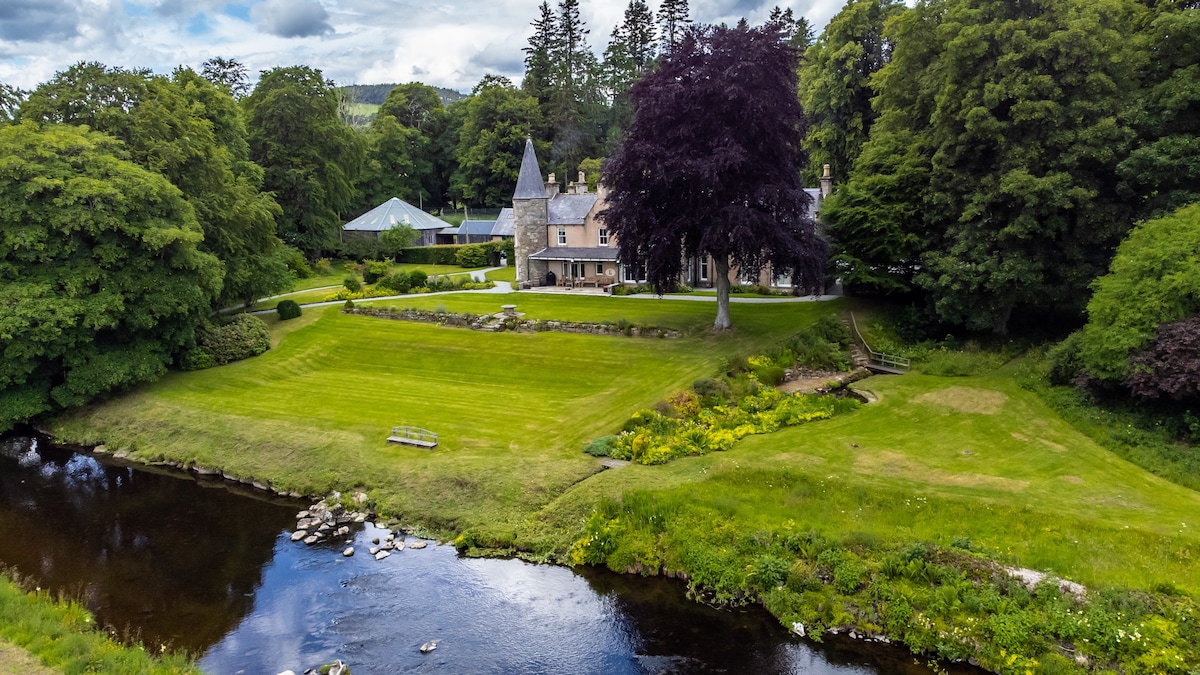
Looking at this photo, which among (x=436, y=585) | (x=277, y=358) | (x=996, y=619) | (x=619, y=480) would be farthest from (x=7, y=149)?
(x=996, y=619)

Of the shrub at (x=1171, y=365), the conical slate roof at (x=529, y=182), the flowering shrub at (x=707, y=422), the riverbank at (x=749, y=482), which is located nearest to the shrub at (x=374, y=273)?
the conical slate roof at (x=529, y=182)

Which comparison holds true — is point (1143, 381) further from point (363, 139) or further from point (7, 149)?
point (363, 139)

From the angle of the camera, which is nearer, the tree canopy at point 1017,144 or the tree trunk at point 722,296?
the tree canopy at point 1017,144

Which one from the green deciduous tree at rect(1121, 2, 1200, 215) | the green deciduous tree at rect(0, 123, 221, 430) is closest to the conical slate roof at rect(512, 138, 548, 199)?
the green deciduous tree at rect(0, 123, 221, 430)

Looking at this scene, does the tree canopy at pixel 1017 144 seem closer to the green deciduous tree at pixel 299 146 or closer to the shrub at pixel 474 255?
the shrub at pixel 474 255

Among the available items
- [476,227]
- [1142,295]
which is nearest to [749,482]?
[1142,295]

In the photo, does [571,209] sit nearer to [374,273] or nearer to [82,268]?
[374,273]

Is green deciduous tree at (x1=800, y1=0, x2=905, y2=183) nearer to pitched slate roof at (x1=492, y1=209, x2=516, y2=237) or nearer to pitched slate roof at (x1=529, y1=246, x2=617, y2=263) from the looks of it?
→ pitched slate roof at (x1=529, y1=246, x2=617, y2=263)
